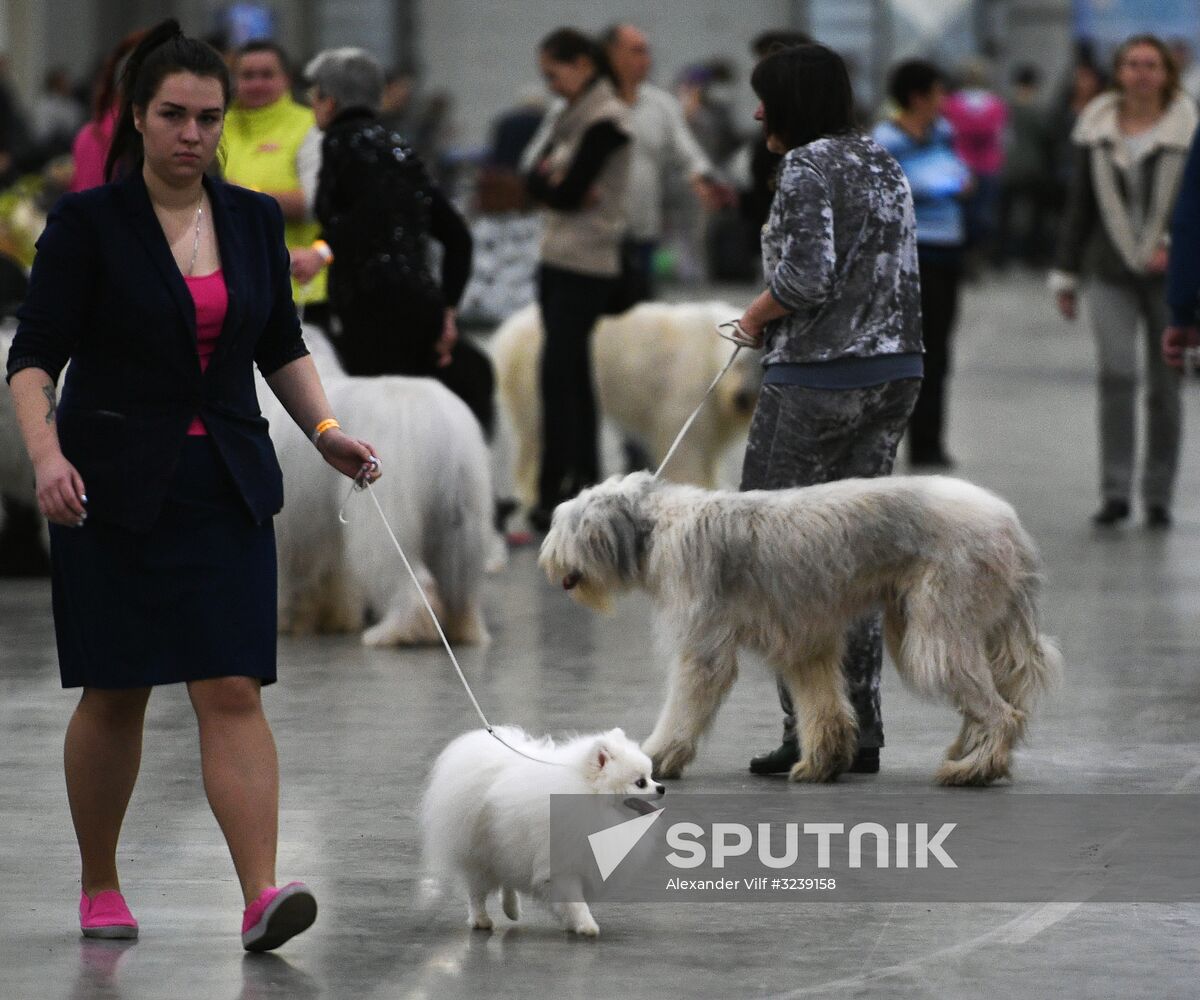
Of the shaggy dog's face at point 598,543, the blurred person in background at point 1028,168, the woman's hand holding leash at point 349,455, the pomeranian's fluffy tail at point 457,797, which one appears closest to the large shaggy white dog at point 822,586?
the shaggy dog's face at point 598,543

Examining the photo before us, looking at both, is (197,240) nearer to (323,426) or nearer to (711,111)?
(323,426)

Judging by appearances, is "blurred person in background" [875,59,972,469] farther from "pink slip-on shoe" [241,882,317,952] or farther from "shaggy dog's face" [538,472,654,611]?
"pink slip-on shoe" [241,882,317,952]

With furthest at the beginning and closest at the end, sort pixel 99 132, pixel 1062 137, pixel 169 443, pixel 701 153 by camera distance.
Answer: pixel 1062 137
pixel 701 153
pixel 99 132
pixel 169 443

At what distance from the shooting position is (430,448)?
7793 mm

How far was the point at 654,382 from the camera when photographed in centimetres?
1127

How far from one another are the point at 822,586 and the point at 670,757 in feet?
2.04

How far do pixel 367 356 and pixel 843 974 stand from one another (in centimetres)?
446

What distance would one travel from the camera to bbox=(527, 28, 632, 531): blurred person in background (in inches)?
403

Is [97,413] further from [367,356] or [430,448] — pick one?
[367,356]

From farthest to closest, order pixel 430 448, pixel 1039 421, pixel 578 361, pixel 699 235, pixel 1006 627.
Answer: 1. pixel 699 235
2. pixel 1039 421
3. pixel 578 361
4. pixel 430 448
5. pixel 1006 627

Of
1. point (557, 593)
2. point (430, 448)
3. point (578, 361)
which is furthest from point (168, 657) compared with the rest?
point (578, 361)

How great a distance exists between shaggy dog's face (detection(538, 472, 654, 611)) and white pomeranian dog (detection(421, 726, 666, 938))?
1.11 m

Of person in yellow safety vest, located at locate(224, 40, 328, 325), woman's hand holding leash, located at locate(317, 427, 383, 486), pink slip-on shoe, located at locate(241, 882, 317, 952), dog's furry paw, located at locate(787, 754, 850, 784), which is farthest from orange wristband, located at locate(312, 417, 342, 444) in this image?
person in yellow safety vest, located at locate(224, 40, 328, 325)

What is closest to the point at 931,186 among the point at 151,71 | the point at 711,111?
the point at 151,71
